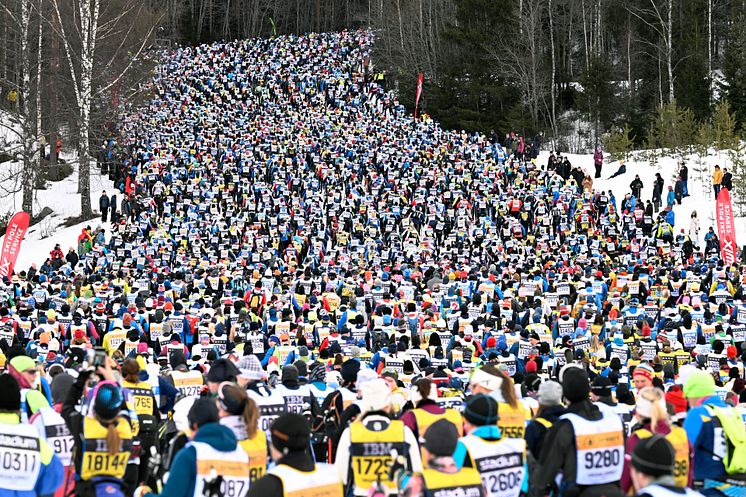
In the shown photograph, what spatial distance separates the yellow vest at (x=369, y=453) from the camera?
21.8 feet

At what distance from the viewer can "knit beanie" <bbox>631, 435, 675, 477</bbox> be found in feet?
17.0

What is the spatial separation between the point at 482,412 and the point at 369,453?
852 mm

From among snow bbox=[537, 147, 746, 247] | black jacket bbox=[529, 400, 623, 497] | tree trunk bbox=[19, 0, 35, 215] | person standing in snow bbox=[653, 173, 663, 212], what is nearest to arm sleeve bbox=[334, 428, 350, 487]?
black jacket bbox=[529, 400, 623, 497]

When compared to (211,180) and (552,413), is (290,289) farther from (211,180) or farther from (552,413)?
(552,413)

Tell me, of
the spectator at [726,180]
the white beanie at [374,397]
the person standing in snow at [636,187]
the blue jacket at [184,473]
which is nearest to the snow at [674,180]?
the person standing in snow at [636,187]

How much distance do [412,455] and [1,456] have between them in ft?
8.58

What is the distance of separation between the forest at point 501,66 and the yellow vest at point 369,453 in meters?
32.7

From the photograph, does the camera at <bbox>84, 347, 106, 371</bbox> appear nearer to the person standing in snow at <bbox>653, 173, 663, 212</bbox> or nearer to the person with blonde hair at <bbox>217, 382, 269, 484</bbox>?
the person with blonde hair at <bbox>217, 382, 269, 484</bbox>

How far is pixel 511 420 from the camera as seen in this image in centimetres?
743

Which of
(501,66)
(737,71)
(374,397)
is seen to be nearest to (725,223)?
(737,71)

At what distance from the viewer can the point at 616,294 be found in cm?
2327

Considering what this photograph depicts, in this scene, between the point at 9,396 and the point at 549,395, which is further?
the point at 549,395

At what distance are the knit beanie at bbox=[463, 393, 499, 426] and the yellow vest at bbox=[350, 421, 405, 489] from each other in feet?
2.06

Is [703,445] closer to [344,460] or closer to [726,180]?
[344,460]
